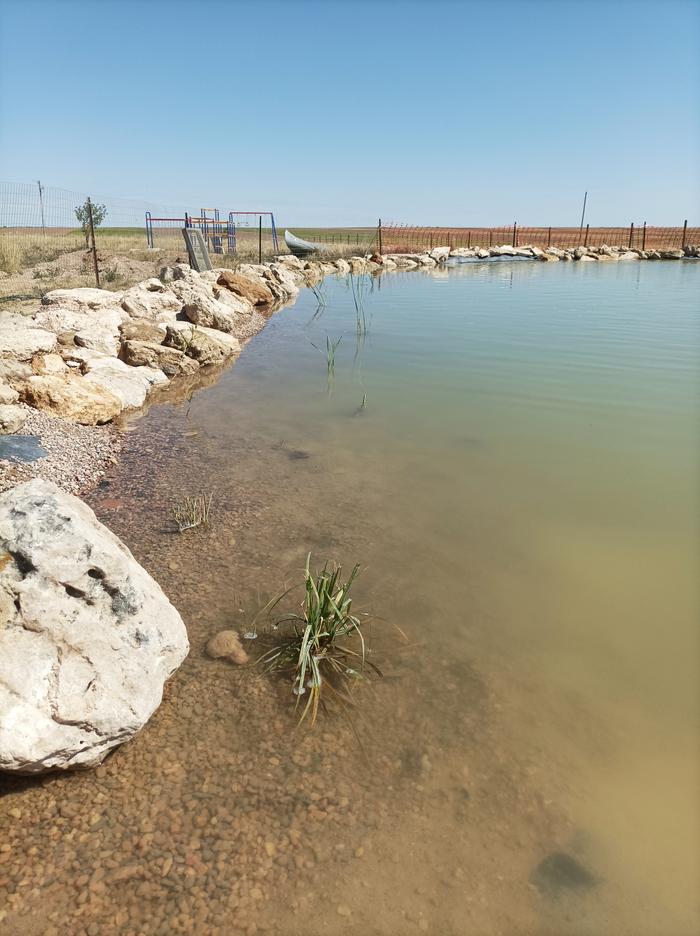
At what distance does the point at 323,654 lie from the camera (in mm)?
2682

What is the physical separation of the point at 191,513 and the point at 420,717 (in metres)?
2.06

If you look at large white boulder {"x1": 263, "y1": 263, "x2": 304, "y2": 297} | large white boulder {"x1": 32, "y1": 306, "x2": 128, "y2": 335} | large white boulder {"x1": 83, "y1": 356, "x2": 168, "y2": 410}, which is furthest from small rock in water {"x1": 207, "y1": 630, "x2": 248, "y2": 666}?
large white boulder {"x1": 263, "y1": 263, "x2": 304, "y2": 297}

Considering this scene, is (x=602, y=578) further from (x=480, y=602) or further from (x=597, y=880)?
(x=597, y=880)

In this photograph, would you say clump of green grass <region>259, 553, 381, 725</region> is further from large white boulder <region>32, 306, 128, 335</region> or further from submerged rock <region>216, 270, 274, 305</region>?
submerged rock <region>216, 270, 274, 305</region>

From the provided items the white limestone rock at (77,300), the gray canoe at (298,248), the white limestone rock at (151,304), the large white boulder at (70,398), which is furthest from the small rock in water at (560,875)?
the gray canoe at (298,248)

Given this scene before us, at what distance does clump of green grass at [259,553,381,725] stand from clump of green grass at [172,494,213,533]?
1277mm

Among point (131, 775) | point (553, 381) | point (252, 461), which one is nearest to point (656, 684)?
point (131, 775)

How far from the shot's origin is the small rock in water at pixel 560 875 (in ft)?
6.01

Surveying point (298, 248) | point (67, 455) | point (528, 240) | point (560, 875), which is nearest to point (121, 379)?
point (67, 455)

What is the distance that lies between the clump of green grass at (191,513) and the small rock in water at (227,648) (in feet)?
3.77

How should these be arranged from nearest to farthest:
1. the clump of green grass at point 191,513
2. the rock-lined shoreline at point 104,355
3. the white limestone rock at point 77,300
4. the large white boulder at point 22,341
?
the clump of green grass at point 191,513
the rock-lined shoreline at point 104,355
the large white boulder at point 22,341
the white limestone rock at point 77,300

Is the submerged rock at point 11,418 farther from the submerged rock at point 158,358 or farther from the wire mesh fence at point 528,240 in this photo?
the wire mesh fence at point 528,240

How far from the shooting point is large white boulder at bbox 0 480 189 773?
79.0 inches

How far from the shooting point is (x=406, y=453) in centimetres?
513
